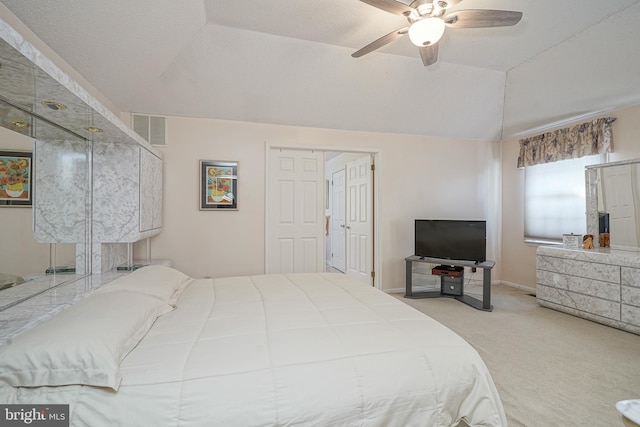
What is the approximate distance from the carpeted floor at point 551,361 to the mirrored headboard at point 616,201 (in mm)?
1070

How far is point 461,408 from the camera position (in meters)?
1.23

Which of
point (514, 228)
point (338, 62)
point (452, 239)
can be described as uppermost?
point (338, 62)

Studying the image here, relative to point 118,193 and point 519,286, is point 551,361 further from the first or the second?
point 118,193

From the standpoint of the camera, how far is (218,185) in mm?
3672

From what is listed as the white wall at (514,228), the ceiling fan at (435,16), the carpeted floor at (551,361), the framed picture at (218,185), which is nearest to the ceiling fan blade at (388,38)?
the ceiling fan at (435,16)

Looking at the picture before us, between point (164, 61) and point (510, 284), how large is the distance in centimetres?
563

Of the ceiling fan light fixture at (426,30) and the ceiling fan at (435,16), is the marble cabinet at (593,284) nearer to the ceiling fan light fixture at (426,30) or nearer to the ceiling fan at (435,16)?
the ceiling fan at (435,16)

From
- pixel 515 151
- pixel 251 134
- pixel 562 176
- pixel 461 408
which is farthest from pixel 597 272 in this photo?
pixel 251 134

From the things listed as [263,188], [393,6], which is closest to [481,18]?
[393,6]

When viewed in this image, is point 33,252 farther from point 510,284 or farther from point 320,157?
point 510,284

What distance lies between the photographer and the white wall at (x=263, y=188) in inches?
141

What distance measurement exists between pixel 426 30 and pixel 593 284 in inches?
126

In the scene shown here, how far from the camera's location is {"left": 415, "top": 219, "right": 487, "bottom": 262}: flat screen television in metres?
3.75

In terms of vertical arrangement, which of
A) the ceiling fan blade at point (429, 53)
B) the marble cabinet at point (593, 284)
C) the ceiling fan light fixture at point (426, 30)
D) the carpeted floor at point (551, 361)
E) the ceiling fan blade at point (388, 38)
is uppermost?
the ceiling fan blade at point (429, 53)
